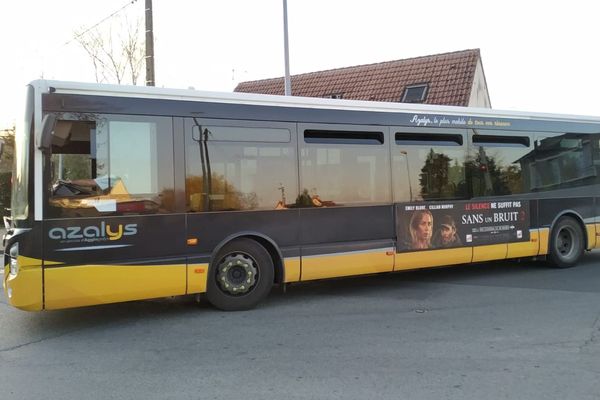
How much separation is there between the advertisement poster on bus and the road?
0.81 meters

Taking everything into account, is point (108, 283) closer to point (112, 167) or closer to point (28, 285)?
point (28, 285)

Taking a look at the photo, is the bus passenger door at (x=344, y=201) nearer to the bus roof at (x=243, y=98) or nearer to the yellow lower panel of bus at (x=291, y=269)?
the yellow lower panel of bus at (x=291, y=269)

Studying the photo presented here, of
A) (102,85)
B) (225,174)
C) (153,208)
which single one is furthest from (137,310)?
(102,85)

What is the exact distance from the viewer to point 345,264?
7.64 m

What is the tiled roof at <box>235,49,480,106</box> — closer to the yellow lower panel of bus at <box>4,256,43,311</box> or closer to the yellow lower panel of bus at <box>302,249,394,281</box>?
the yellow lower panel of bus at <box>302,249,394,281</box>

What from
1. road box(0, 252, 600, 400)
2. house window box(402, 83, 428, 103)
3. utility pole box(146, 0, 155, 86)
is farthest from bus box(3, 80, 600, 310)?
house window box(402, 83, 428, 103)

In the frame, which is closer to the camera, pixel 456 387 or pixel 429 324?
pixel 456 387

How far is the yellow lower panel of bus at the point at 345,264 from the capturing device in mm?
7392

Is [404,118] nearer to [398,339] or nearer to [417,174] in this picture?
[417,174]

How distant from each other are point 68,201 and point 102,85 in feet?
4.45

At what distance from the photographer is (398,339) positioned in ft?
18.6

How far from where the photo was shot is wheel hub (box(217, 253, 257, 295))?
6871 mm

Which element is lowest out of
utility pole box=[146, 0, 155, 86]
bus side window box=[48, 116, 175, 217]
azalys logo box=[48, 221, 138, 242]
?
azalys logo box=[48, 221, 138, 242]

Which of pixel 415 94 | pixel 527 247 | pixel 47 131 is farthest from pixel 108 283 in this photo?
pixel 415 94
